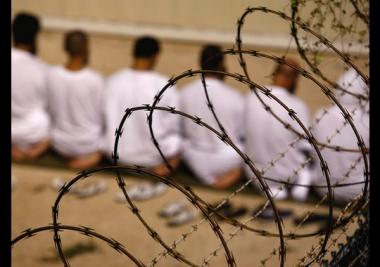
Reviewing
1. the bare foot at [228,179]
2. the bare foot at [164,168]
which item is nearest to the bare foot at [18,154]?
the bare foot at [164,168]

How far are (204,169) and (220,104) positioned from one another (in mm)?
603

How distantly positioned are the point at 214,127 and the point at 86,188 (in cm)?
128

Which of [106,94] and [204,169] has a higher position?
[106,94]

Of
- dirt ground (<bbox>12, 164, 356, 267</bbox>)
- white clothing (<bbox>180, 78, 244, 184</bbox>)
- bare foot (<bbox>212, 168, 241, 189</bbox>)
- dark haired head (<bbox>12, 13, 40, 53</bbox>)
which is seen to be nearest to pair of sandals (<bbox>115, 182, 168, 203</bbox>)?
dirt ground (<bbox>12, 164, 356, 267</bbox>)

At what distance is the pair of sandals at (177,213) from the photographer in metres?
5.77

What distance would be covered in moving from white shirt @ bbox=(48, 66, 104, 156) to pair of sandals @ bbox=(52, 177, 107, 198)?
325 mm

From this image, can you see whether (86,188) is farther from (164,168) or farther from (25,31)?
(25,31)

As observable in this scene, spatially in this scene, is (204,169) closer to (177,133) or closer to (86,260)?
(177,133)

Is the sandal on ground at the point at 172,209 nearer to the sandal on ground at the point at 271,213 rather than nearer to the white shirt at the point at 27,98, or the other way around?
the sandal on ground at the point at 271,213

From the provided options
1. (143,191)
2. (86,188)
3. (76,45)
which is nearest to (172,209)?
(143,191)

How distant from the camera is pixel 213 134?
20.2 ft

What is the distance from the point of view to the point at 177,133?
6469mm

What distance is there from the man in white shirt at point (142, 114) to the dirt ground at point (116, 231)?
0.98 ft
